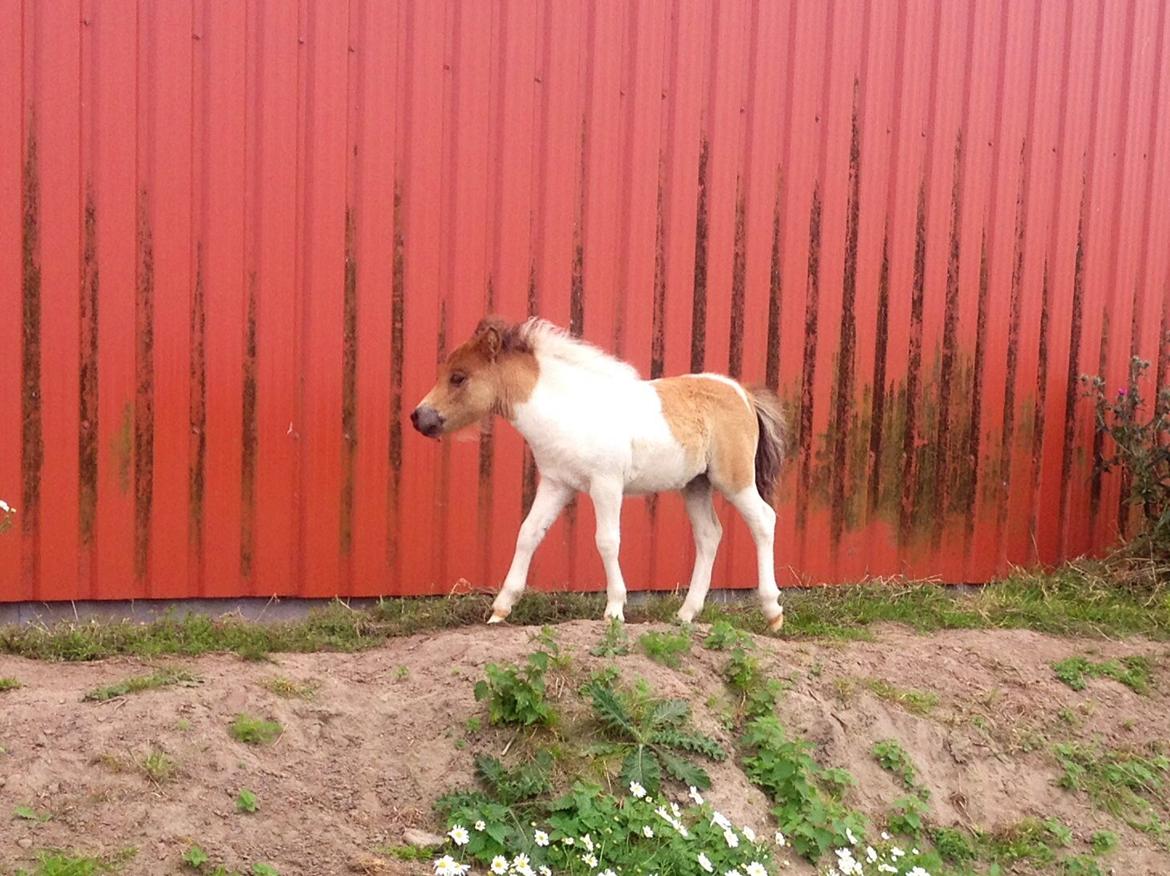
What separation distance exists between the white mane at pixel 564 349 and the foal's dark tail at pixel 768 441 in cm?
89

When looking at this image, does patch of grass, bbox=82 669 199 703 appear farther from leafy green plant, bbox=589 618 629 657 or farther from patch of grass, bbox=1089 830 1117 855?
patch of grass, bbox=1089 830 1117 855

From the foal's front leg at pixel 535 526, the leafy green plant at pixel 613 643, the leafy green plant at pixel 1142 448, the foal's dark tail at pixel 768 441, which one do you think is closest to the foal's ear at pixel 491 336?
the foal's front leg at pixel 535 526

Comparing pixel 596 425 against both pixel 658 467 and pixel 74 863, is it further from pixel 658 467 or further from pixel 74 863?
pixel 74 863

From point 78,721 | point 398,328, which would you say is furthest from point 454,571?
point 78,721

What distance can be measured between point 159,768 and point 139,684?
69cm

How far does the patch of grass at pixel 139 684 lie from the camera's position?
4062mm

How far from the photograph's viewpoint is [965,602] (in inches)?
276

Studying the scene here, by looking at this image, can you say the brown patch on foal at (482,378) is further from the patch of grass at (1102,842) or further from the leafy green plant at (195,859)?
the patch of grass at (1102,842)

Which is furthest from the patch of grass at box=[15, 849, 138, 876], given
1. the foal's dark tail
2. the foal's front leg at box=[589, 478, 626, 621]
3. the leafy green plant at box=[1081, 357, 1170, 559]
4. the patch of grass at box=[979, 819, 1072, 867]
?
the leafy green plant at box=[1081, 357, 1170, 559]

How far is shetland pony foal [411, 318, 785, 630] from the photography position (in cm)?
511

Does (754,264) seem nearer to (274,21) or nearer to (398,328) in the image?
(398,328)

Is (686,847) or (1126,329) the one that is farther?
(1126,329)

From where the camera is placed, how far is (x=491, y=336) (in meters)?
5.09

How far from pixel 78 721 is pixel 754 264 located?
4600 mm
